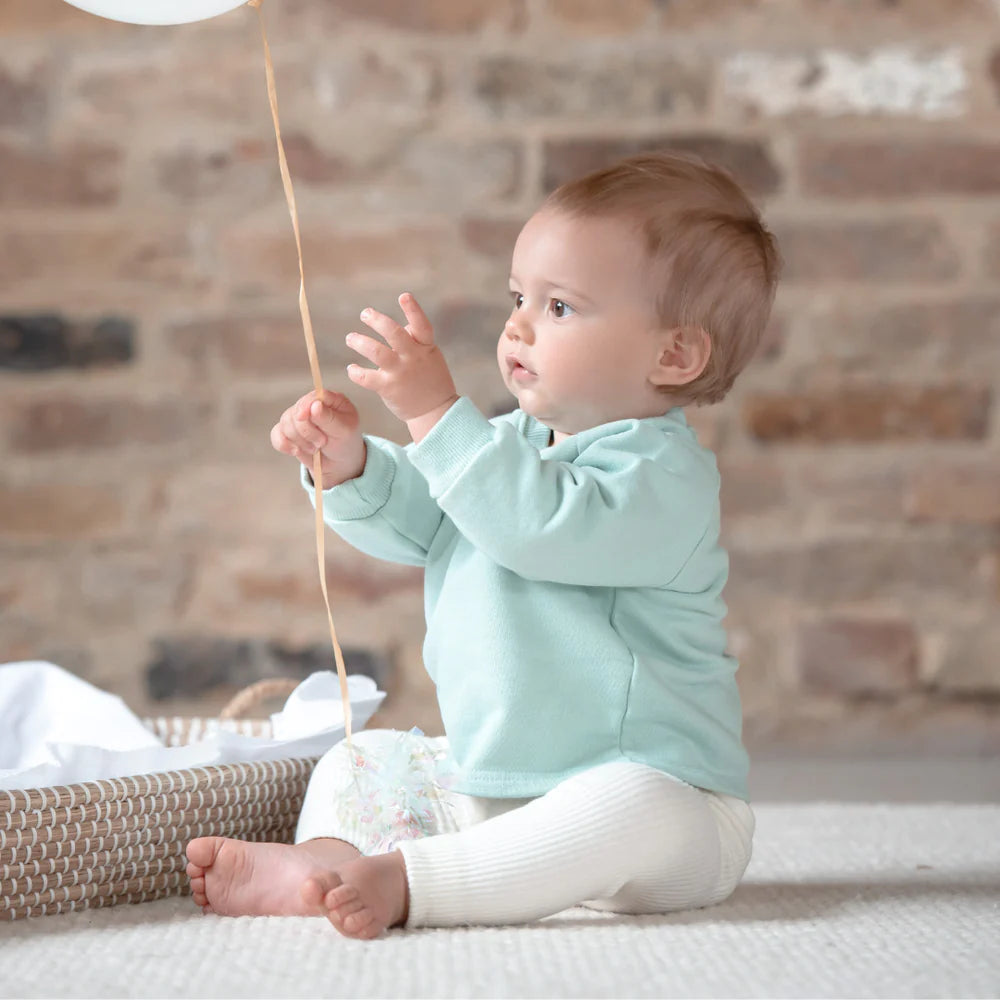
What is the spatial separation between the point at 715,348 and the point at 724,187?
0.14 metres

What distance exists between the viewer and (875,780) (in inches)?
77.6

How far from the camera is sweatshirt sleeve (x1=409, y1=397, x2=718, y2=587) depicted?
101 centimetres

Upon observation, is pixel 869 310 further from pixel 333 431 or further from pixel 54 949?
pixel 54 949

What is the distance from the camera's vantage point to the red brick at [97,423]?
2.19m

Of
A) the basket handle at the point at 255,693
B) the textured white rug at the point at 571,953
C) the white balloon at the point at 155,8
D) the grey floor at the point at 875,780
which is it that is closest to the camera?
the textured white rug at the point at 571,953

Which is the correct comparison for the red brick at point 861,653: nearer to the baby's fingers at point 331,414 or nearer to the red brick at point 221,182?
the red brick at point 221,182

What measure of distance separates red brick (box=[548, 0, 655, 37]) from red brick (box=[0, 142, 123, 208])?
761 mm

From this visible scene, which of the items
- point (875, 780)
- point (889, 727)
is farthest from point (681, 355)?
point (889, 727)

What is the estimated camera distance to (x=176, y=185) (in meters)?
2.21

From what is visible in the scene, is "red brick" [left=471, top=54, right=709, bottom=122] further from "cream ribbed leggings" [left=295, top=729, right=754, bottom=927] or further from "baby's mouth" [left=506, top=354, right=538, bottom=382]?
"cream ribbed leggings" [left=295, top=729, right=754, bottom=927]

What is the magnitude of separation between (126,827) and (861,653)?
1457mm

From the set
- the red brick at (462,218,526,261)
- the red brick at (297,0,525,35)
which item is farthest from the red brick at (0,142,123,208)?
the red brick at (462,218,526,261)

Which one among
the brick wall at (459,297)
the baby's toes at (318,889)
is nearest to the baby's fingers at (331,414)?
the baby's toes at (318,889)

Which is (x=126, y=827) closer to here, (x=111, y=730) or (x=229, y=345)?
(x=111, y=730)
